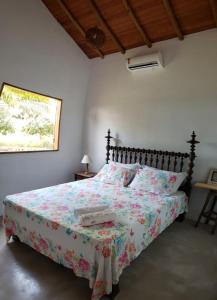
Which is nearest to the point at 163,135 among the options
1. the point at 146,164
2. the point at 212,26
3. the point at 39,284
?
the point at 146,164

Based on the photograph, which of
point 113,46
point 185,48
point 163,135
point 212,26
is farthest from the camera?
point 113,46

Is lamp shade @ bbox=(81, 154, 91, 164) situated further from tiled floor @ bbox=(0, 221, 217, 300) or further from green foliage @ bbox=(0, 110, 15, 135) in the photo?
tiled floor @ bbox=(0, 221, 217, 300)

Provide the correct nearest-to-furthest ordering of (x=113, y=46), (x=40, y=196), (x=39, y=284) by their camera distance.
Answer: (x=39, y=284) → (x=40, y=196) → (x=113, y=46)

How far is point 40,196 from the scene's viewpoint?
2.62 metres

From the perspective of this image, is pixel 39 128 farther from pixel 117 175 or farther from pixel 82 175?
pixel 117 175

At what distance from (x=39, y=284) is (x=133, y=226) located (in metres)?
1.00

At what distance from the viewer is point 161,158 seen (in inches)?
147

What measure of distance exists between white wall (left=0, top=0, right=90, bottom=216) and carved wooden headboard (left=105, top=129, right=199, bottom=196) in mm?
926

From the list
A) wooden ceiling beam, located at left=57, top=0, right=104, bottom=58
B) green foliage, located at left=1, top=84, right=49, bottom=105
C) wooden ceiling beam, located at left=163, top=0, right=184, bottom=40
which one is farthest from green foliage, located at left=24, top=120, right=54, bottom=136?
wooden ceiling beam, located at left=163, top=0, right=184, bottom=40

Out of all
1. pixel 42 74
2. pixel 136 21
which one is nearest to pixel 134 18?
pixel 136 21

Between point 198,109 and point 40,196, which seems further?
point 198,109

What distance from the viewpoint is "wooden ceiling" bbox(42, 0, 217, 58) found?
3051 millimetres

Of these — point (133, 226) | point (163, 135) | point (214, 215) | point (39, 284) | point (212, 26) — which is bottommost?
point (39, 284)

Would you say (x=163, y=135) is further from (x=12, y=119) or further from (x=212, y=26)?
(x=12, y=119)
